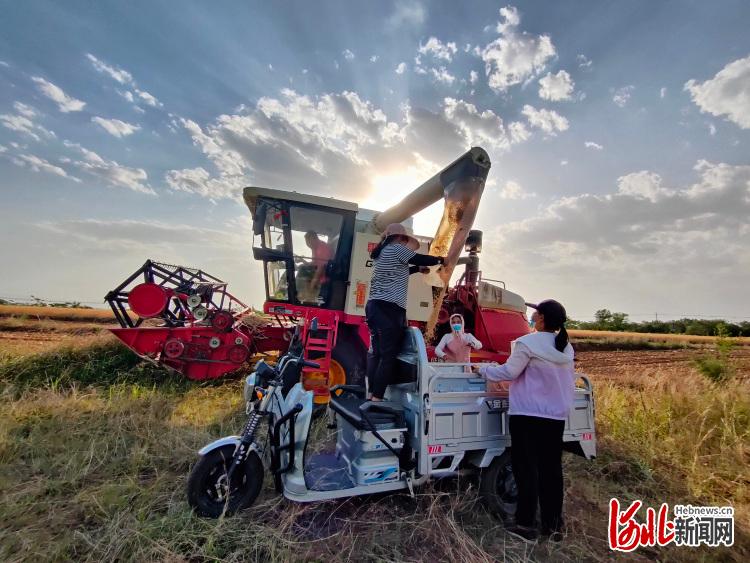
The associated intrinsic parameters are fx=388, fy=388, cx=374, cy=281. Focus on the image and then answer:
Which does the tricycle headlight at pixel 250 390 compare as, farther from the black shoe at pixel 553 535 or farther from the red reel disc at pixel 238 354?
the red reel disc at pixel 238 354

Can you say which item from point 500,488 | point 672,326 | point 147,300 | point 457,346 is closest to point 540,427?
point 500,488

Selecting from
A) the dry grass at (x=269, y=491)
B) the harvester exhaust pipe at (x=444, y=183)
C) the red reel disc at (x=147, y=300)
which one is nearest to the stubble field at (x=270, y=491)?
the dry grass at (x=269, y=491)

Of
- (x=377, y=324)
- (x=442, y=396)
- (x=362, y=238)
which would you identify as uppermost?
(x=362, y=238)

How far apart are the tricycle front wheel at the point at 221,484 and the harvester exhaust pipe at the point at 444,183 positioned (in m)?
4.23

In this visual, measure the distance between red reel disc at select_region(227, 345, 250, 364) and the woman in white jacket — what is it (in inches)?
214

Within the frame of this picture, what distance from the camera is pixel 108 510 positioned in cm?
295

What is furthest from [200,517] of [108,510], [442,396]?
[442,396]

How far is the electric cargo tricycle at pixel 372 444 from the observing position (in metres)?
2.91

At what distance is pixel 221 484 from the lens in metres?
2.93

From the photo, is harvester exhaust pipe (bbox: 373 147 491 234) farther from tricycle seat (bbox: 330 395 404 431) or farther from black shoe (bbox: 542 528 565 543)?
black shoe (bbox: 542 528 565 543)

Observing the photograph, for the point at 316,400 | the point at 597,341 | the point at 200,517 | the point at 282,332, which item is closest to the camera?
the point at 200,517

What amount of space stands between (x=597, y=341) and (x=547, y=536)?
26581mm

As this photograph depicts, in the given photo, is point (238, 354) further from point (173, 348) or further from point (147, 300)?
point (147, 300)

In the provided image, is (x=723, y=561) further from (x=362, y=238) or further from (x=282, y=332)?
(x=282, y=332)
